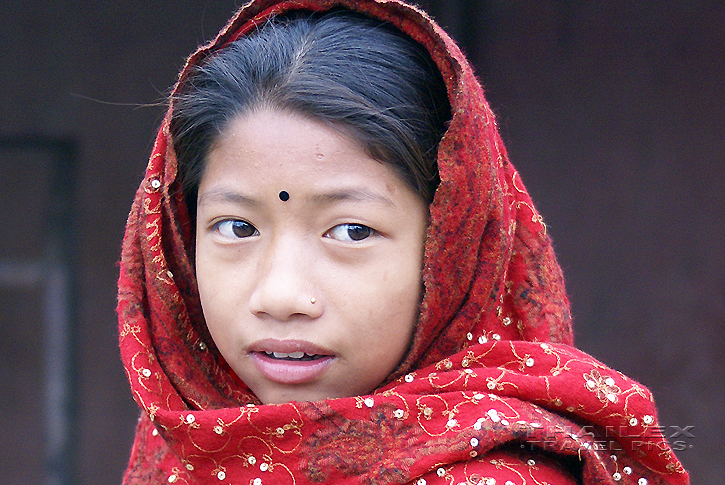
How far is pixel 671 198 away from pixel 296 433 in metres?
2.20

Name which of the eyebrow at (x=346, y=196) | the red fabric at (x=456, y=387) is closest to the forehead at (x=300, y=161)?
the eyebrow at (x=346, y=196)

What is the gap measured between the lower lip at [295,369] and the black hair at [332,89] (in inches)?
13.7

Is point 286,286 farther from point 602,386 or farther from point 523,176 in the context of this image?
point 523,176

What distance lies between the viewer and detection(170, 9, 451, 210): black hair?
124 centimetres

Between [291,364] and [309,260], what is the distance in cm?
18

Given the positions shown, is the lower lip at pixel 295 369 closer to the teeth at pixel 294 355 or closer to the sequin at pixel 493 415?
the teeth at pixel 294 355

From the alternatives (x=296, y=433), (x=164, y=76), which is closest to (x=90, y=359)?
(x=164, y=76)

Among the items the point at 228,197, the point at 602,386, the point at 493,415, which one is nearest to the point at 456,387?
the point at 493,415

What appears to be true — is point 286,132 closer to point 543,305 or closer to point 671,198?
point 543,305

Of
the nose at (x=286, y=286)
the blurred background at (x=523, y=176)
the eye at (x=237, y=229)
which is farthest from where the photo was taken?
the blurred background at (x=523, y=176)

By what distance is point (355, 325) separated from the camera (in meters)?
1.19

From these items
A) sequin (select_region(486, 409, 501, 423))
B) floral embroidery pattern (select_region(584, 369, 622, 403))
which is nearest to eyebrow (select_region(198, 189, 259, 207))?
sequin (select_region(486, 409, 501, 423))

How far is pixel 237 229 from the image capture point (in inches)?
50.2

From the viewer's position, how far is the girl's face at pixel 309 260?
1.18 m
